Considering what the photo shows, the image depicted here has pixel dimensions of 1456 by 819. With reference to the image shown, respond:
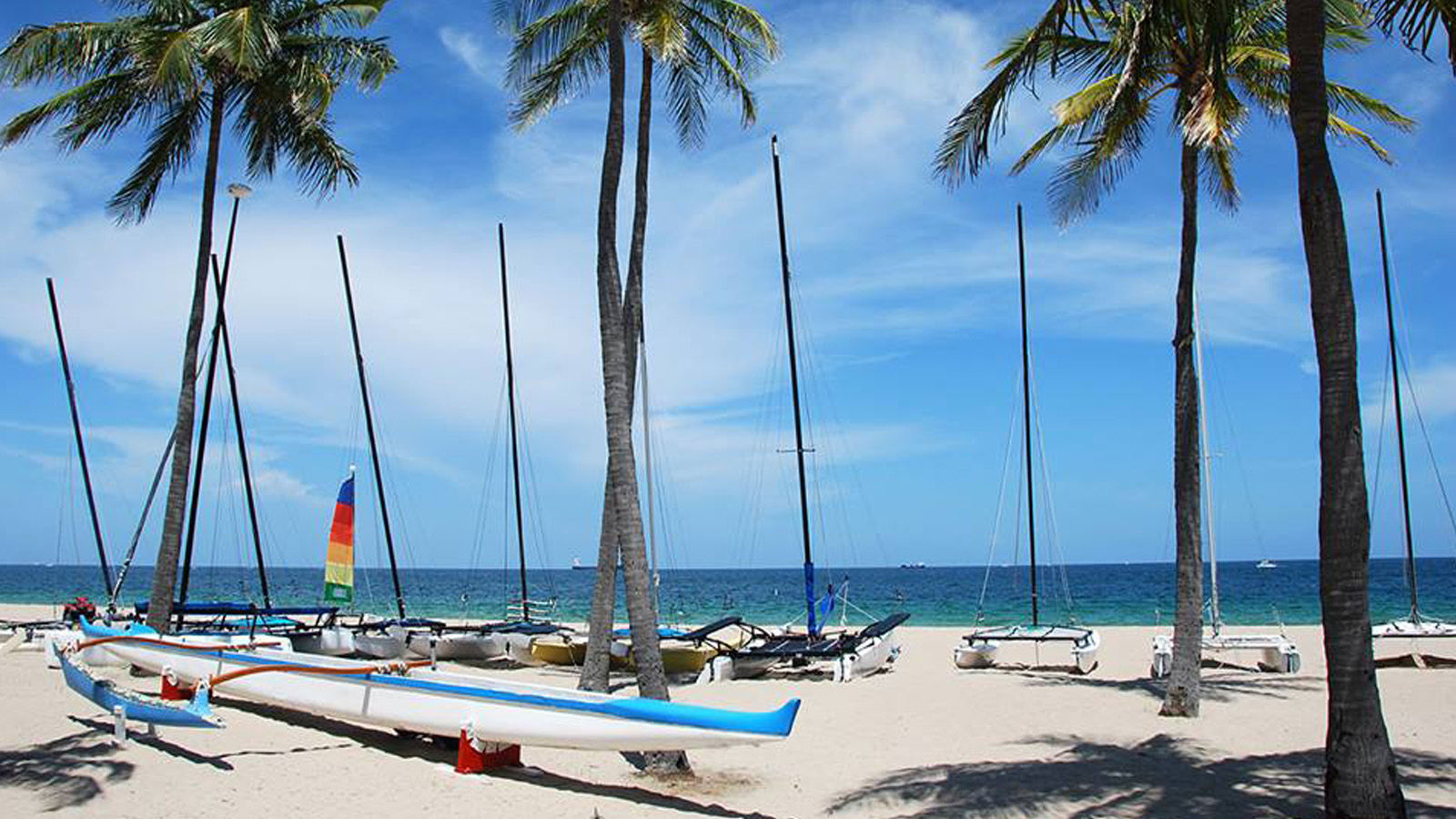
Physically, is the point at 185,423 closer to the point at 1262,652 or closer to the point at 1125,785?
the point at 1125,785

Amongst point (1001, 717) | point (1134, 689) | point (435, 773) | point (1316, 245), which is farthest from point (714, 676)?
point (1316, 245)

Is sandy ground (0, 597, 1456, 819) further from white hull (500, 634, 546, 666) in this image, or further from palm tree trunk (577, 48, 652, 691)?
white hull (500, 634, 546, 666)

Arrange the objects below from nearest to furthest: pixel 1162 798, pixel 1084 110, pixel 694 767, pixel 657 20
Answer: pixel 1162 798
pixel 694 767
pixel 657 20
pixel 1084 110

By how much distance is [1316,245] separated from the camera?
7.17 meters

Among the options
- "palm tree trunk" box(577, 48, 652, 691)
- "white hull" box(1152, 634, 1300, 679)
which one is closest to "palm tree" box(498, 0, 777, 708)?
"palm tree trunk" box(577, 48, 652, 691)

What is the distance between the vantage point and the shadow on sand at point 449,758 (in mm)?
8922

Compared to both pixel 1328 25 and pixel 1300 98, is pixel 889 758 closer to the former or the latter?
pixel 1300 98

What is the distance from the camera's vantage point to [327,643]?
19.9 metres

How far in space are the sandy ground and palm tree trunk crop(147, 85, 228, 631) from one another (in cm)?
217

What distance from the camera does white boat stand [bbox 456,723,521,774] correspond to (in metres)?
9.87

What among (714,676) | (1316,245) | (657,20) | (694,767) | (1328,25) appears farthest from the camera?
(714,676)

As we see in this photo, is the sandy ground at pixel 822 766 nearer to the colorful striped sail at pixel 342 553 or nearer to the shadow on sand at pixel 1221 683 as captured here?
the shadow on sand at pixel 1221 683

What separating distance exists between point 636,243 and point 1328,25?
821 centimetres

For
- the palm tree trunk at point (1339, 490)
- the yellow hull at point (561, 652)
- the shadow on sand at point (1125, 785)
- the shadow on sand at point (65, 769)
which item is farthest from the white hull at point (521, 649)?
the palm tree trunk at point (1339, 490)
